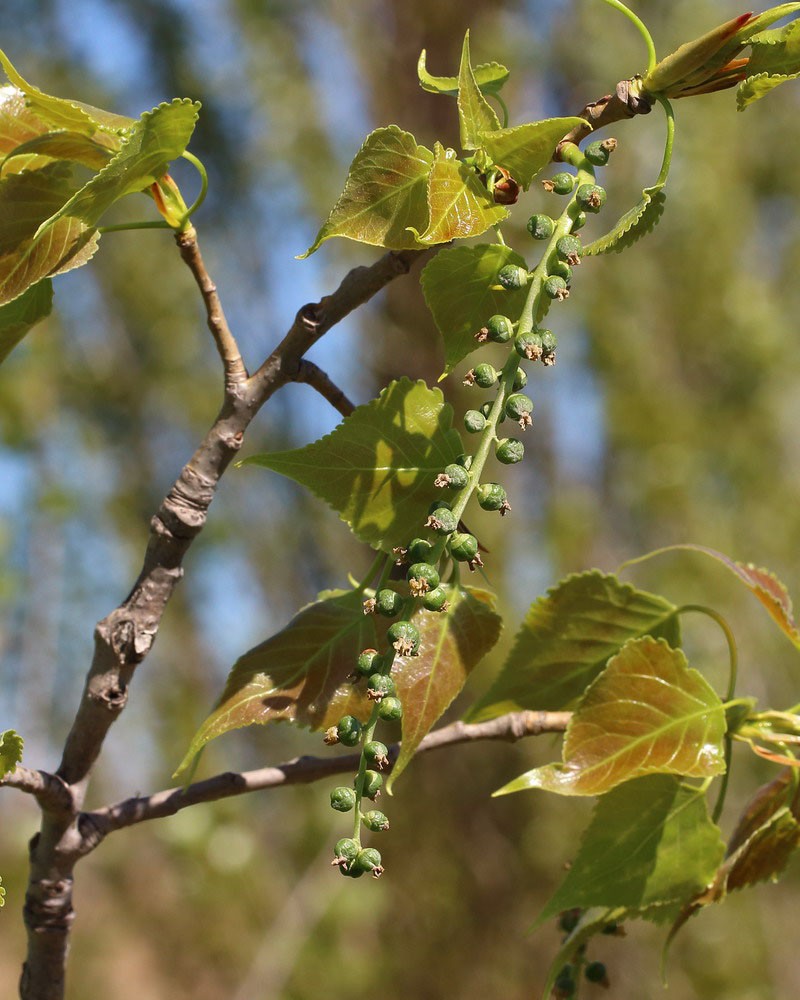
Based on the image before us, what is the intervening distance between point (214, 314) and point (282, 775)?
0.71 ft

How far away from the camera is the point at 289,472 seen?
16.7 inches

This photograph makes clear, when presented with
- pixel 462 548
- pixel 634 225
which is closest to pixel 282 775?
pixel 462 548

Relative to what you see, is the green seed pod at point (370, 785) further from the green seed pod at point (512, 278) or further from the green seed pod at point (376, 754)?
the green seed pod at point (512, 278)

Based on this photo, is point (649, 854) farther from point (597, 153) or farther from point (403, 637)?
point (597, 153)

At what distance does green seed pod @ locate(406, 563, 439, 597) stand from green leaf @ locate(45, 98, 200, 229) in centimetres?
18

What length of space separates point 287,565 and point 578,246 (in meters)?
2.74

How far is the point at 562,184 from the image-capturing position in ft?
1.26

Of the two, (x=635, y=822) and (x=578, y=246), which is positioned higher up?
(x=578, y=246)

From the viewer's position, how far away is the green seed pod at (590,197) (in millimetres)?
382

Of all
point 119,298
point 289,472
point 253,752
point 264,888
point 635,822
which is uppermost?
point 119,298

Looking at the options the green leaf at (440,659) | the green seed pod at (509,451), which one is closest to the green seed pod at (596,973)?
the green leaf at (440,659)

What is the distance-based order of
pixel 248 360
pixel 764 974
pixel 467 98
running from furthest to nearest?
pixel 764 974 → pixel 248 360 → pixel 467 98

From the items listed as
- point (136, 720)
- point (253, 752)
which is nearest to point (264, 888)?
point (253, 752)

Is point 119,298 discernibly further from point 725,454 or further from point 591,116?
point 591,116
